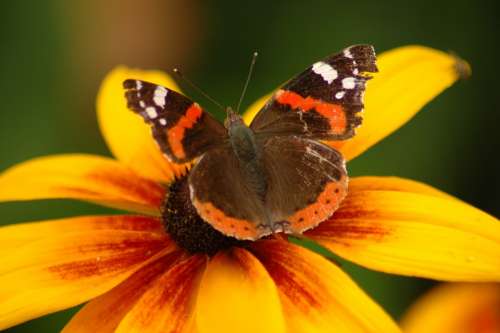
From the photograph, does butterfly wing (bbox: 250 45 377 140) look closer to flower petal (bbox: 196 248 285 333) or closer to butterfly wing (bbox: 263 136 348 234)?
butterfly wing (bbox: 263 136 348 234)

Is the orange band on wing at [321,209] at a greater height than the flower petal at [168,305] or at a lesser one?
greater

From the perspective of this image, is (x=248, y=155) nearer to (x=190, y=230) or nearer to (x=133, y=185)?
(x=190, y=230)

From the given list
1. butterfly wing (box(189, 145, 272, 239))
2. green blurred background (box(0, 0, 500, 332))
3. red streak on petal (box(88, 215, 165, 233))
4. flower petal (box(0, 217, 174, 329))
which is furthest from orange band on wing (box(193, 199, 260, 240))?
green blurred background (box(0, 0, 500, 332))

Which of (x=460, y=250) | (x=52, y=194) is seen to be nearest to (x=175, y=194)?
(x=52, y=194)

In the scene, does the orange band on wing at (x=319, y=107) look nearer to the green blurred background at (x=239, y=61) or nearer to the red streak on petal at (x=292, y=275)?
the red streak on petal at (x=292, y=275)

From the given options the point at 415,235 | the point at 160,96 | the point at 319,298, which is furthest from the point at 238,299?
the point at 160,96

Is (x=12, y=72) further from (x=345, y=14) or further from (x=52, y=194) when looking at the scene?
(x=52, y=194)

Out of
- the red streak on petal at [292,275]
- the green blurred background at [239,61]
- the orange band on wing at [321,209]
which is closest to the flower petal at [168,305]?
the red streak on petal at [292,275]
